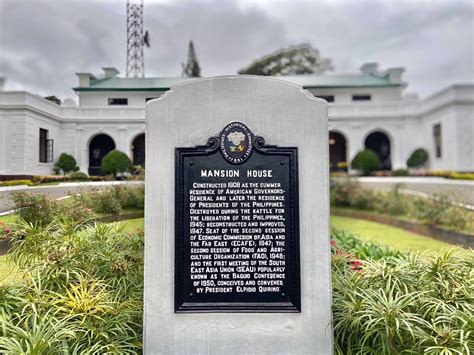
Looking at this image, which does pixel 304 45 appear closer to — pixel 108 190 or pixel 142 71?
pixel 142 71

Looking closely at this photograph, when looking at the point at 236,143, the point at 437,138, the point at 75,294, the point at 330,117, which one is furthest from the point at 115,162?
the point at 437,138

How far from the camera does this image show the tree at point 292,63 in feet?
25.4

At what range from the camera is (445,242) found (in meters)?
7.52

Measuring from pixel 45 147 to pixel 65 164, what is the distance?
46cm

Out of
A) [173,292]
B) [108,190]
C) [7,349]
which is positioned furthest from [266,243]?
[108,190]

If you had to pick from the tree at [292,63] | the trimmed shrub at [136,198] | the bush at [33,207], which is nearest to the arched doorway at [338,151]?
the tree at [292,63]

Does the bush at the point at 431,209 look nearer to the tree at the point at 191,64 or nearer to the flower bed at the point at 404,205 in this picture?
the flower bed at the point at 404,205

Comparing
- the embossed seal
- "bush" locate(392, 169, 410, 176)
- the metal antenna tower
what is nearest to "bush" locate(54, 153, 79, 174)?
the metal antenna tower

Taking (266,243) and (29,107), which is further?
(29,107)

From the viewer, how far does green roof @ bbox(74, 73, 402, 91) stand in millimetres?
6570

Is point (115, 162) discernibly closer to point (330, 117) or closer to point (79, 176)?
point (79, 176)

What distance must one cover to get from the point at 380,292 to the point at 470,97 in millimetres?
5809

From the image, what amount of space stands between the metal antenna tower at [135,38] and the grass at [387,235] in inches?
258

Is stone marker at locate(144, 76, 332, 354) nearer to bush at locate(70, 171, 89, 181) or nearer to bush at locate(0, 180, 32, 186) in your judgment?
bush at locate(70, 171, 89, 181)
